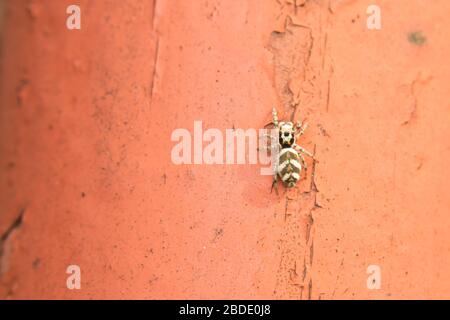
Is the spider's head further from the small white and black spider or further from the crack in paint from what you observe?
the crack in paint

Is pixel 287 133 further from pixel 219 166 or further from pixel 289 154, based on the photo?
pixel 219 166

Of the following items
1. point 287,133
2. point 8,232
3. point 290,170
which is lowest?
point 8,232

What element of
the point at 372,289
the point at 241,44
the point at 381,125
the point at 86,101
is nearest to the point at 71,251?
the point at 86,101

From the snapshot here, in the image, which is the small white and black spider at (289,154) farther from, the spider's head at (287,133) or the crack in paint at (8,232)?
the crack in paint at (8,232)

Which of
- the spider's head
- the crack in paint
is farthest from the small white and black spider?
the crack in paint

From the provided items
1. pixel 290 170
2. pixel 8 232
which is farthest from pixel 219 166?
pixel 8 232

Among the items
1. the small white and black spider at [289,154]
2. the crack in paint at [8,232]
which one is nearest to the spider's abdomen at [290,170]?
the small white and black spider at [289,154]

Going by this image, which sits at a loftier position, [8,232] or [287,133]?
[287,133]
